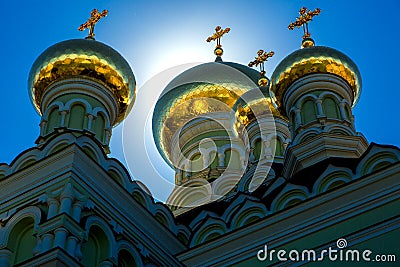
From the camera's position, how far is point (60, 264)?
746 cm

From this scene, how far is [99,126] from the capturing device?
10844 mm

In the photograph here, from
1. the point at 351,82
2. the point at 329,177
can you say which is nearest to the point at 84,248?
the point at 329,177

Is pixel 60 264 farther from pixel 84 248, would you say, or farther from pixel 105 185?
pixel 105 185

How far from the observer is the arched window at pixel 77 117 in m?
10.6

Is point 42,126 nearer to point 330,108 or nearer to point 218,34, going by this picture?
point 330,108

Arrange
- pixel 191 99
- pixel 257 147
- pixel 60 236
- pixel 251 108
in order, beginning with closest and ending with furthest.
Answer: pixel 60 236
pixel 257 147
pixel 251 108
pixel 191 99

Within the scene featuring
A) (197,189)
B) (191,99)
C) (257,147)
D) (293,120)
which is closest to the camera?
(293,120)

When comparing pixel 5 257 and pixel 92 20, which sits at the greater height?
pixel 92 20

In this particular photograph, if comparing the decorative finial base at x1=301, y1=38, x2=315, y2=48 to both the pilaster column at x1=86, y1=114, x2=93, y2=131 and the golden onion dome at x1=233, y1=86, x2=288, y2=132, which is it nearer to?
the golden onion dome at x1=233, y1=86, x2=288, y2=132

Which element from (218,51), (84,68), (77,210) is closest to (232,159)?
(218,51)

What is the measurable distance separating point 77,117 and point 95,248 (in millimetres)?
2674

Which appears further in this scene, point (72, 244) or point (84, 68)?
point (84, 68)

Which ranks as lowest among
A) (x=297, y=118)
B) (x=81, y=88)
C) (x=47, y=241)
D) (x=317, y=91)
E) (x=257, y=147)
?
(x=47, y=241)

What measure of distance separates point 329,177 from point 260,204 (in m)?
0.71
